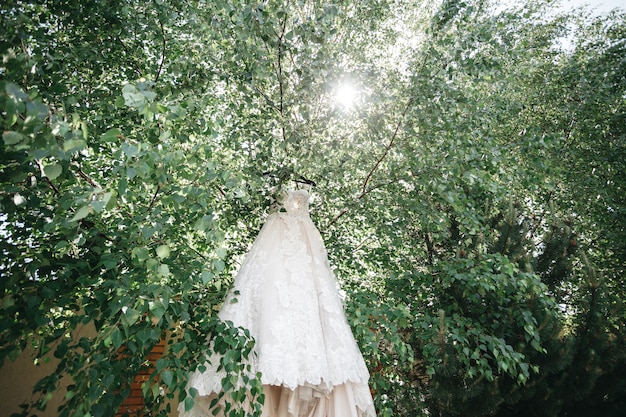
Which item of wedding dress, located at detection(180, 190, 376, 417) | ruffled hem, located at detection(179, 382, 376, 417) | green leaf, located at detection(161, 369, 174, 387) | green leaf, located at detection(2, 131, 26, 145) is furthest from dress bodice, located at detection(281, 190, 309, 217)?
green leaf, located at detection(2, 131, 26, 145)

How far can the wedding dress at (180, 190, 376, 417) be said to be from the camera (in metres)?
1.69

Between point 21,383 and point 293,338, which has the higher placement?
point 21,383

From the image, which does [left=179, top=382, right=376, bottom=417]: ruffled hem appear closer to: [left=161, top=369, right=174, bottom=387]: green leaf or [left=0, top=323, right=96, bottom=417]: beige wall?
[left=161, top=369, right=174, bottom=387]: green leaf

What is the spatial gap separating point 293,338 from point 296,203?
0.99 m

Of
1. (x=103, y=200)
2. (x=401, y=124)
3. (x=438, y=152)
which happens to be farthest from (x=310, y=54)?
(x=103, y=200)

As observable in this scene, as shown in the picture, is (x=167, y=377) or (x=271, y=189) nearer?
(x=167, y=377)

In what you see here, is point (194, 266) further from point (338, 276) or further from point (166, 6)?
point (338, 276)

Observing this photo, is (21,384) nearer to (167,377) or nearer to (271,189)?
(271,189)

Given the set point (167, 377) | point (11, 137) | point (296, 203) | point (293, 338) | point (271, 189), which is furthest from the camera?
point (271, 189)

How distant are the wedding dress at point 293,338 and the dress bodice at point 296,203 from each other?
28 cm

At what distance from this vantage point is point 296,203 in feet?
8.09

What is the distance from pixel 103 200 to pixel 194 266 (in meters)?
0.84

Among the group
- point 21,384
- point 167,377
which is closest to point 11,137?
point 167,377

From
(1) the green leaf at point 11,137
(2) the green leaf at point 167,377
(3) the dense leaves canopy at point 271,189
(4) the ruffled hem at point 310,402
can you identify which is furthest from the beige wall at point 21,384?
(1) the green leaf at point 11,137
